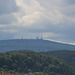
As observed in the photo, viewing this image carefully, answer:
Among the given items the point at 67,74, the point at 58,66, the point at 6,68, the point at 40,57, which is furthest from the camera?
the point at 40,57

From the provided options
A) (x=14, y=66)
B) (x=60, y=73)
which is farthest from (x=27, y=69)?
(x=60, y=73)

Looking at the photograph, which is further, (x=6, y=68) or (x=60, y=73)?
(x=60, y=73)

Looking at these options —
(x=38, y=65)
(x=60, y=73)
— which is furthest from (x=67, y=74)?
(x=38, y=65)

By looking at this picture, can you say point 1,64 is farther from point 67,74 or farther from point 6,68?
point 67,74

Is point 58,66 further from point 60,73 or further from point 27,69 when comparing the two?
point 27,69

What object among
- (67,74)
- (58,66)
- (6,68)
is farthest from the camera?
(58,66)

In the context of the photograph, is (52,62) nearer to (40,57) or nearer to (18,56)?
(40,57)

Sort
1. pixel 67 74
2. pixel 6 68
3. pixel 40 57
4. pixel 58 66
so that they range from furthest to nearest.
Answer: pixel 40 57
pixel 58 66
pixel 67 74
pixel 6 68

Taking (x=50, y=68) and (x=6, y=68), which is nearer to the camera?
(x=6, y=68)

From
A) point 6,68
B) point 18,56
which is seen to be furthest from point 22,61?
point 6,68
